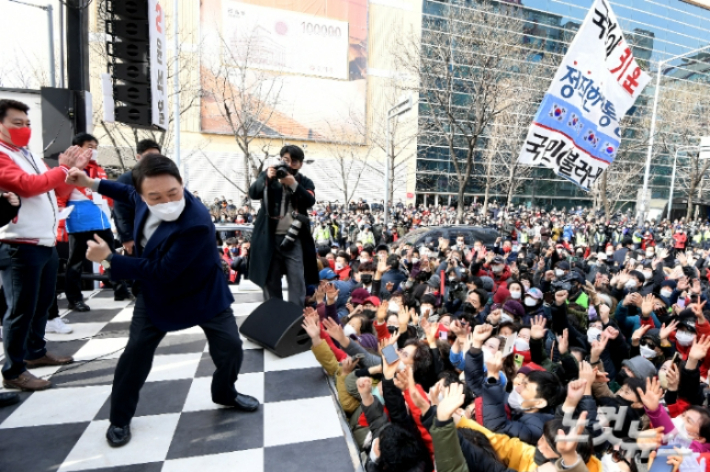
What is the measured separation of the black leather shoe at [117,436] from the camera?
1891 millimetres

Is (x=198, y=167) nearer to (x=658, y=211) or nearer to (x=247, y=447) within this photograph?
(x=247, y=447)

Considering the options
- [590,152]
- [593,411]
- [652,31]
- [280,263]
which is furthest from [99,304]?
[652,31]

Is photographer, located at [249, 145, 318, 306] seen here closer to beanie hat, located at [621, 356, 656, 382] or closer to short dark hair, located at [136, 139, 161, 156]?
short dark hair, located at [136, 139, 161, 156]

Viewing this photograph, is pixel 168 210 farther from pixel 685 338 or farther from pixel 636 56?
pixel 636 56

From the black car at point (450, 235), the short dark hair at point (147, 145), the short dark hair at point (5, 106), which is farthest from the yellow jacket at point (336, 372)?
the black car at point (450, 235)

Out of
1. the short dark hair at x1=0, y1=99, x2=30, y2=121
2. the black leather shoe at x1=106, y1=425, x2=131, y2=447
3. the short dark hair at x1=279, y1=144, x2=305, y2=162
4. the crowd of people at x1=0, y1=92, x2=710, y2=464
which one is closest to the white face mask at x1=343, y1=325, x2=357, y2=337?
the crowd of people at x1=0, y1=92, x2=710, y2=464

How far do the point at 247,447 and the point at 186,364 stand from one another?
1083mm

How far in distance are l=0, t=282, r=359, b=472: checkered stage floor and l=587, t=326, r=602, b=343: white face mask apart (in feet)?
9.90

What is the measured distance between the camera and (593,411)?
255 centimetres

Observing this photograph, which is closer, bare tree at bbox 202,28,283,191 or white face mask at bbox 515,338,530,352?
white face mask at bbox 515,338,530,352

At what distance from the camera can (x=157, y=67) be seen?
4730mm

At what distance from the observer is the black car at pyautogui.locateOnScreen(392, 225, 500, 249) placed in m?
9.62

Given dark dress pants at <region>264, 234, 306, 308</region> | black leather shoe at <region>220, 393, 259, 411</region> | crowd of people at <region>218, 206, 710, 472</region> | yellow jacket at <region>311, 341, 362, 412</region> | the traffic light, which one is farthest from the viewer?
the traffic light

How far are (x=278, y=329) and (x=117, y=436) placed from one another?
3.92 ft
